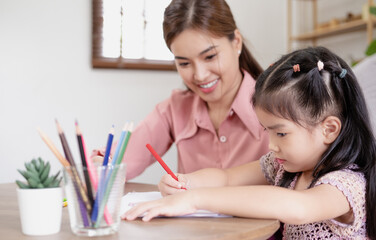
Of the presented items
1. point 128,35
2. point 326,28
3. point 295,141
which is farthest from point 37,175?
point 326,28

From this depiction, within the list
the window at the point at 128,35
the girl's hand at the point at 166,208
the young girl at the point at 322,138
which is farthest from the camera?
the window at the point at 128,35

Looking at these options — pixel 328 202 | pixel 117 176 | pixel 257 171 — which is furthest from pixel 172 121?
pixel 117 176

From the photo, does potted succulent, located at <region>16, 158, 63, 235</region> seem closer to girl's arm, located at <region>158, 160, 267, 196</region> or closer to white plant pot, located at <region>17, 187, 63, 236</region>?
white plant pot, located at <region>17, 187, 63, 236</region>

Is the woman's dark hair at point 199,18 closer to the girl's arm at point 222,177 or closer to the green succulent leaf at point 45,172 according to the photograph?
the girl's arm at point 222,177

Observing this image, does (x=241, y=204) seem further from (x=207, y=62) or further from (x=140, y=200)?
(x=207, y=62)

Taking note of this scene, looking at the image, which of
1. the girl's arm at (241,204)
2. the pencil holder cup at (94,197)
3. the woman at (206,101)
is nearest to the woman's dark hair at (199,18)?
the woman at (206,101)

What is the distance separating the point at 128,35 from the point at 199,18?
5.80 feet

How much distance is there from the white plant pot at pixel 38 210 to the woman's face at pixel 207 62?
89 centimetres

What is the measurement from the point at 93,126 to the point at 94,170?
2467mm

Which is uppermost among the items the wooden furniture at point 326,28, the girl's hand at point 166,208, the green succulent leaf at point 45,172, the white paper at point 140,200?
the wooden furniture at point 326,28

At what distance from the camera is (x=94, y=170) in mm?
713

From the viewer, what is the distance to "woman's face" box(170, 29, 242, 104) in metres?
1.55

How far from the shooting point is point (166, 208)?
0.85 meters

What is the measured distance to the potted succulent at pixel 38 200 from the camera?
2.47ft
